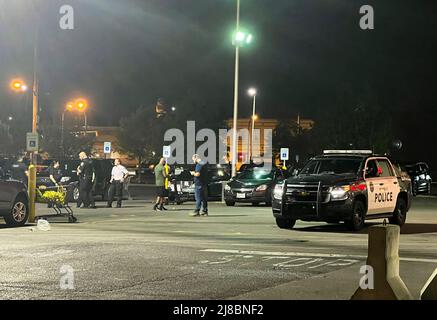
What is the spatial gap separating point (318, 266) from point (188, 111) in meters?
60.1

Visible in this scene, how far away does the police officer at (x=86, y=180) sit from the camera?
24.2m

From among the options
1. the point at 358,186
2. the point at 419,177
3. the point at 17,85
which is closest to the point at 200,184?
the point at 358,186

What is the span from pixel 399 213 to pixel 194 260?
830 cm

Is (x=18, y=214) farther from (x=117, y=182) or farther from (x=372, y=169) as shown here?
(x=372, y=169)

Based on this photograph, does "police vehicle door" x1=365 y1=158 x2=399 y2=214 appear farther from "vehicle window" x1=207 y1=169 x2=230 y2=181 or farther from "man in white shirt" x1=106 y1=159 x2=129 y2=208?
"vehicle window" x1=207 y1=169 x2=230 y2=181

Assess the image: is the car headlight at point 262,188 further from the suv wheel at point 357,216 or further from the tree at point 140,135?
the tree at point 140,135

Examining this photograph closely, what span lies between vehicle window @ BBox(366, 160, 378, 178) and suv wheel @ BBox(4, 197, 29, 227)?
8208mm

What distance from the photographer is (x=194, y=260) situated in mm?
11078

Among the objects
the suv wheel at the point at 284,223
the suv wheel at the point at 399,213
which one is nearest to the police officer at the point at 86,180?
the suv wheel at the point at 284,223

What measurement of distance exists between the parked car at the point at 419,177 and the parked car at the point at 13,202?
24.2 meters

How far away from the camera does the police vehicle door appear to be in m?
16.7

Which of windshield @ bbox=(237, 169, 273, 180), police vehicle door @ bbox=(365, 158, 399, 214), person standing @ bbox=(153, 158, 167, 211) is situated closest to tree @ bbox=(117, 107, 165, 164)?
windshield @ bbox=(237, 169, 273, 180)
